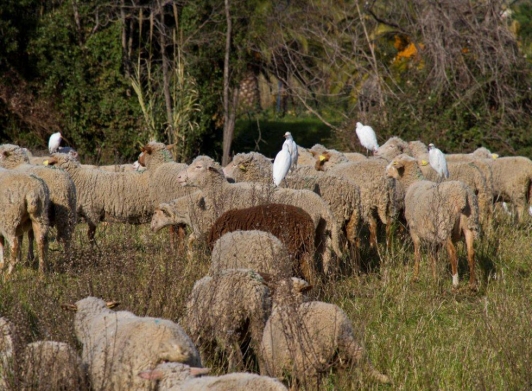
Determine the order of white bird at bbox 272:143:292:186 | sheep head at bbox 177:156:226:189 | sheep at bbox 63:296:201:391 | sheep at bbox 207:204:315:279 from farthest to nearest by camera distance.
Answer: white bird at bbox 272:143:292:186
sheep head at bbox 177:156:226:189
sheep at bbox 207:204:315:279
sheep at bbox 63:296:201:391

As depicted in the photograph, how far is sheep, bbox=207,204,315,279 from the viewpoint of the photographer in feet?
→ 23.1

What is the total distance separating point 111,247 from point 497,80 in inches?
509

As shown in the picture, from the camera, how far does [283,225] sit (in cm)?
713

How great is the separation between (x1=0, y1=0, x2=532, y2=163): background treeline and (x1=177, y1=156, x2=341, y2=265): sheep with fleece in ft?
27.4

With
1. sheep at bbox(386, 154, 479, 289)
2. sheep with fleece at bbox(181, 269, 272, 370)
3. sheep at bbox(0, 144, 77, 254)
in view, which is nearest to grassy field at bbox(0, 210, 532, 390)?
sheep with fleece at bbox(181, 269, 272, 370)

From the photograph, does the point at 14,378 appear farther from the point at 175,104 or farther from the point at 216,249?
the point at 175,104

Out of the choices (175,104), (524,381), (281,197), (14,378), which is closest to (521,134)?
(175,104)

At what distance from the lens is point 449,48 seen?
18.0m

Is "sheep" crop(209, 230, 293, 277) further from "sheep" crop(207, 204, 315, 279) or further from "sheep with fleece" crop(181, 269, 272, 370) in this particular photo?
"sheep with fleece" crop(181, 269, 272, 370)

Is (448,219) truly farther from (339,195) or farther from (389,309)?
(339,195)

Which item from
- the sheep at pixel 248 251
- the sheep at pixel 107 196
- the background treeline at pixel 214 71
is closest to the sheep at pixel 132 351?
the sheep at pixel 248 251

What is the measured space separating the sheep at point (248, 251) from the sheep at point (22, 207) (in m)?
2.27

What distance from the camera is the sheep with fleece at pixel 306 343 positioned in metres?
4.80

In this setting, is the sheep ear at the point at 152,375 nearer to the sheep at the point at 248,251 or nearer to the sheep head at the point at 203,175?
the sheep at the point at 248,251
